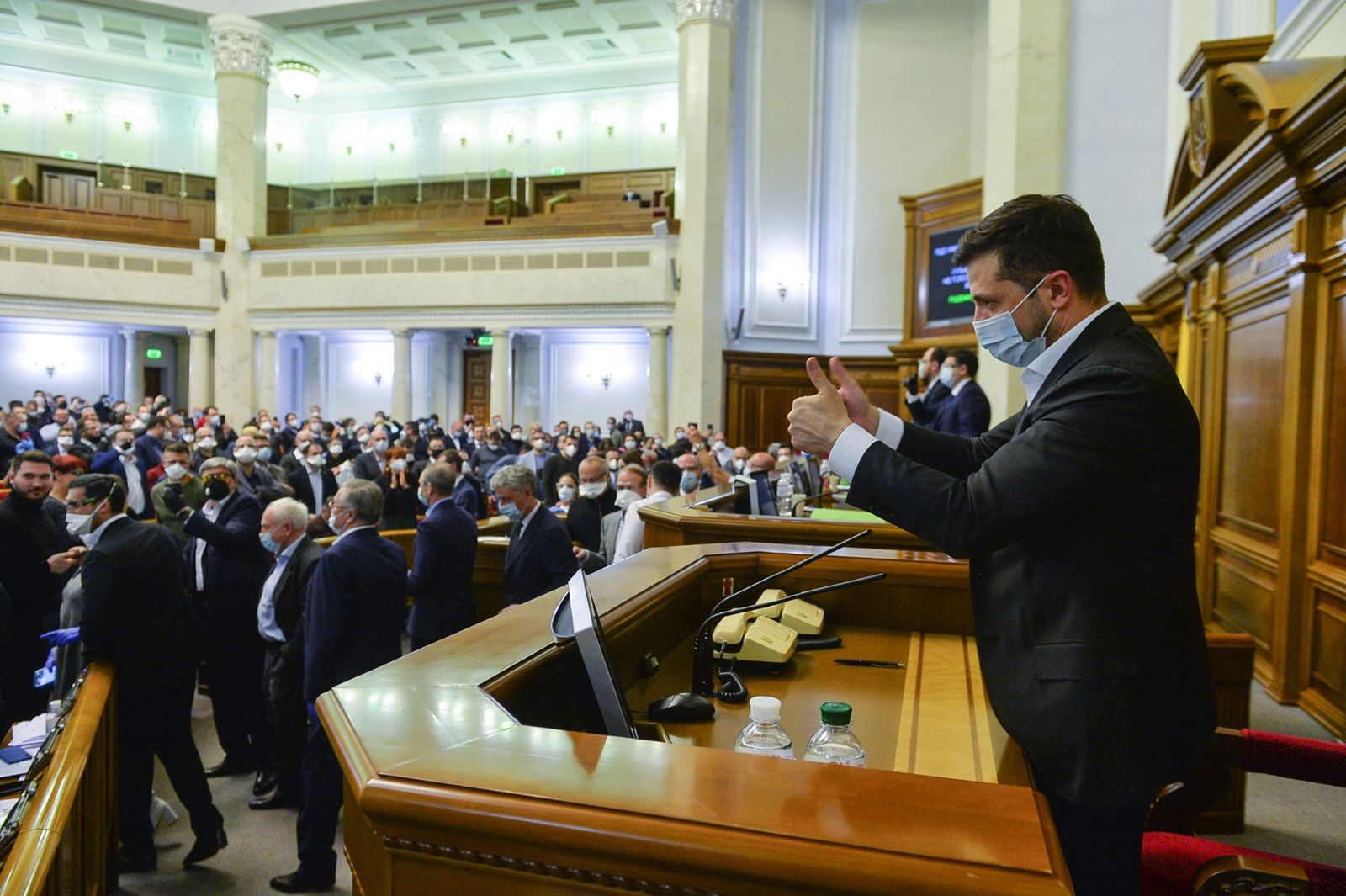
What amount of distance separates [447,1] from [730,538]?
17.5 meters

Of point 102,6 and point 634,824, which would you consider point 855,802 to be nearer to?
point 634,824

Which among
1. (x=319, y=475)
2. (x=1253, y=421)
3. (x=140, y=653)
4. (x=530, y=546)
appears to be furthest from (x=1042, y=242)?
(x=319, y=475)

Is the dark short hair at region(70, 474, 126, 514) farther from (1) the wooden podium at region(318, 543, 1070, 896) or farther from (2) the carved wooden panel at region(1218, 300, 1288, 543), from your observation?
(2) the carved wooden panel at region(1218, 300, 1288, 543)

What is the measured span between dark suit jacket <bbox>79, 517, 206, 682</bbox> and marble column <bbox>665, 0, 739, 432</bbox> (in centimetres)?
1180

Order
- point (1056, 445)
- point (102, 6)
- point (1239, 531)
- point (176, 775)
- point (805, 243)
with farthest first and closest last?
point (102, 6) → point (805, 243) → point (1239, 531) → point (176, 775) → point (1056, 445)

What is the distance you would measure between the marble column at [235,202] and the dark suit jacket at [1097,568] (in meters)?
19.0

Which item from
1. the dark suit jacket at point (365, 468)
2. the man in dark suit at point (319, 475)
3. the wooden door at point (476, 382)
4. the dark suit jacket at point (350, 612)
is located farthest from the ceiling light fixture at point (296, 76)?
the dark suit jacket at point (350, 612)

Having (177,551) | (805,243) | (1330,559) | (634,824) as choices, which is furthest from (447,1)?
(634,824)

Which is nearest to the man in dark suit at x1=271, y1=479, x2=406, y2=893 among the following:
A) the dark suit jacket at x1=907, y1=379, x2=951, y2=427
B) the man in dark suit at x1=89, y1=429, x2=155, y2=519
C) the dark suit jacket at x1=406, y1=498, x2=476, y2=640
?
the dark suit jacket at x1=406, y1=498, x2=476, y2=640

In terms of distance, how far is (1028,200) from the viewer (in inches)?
59.6

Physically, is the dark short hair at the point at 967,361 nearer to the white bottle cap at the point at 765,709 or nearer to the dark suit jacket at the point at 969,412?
the dark suit jacket at the point at 969,412

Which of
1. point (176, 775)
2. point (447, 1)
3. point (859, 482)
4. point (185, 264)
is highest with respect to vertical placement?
point (447, 1)

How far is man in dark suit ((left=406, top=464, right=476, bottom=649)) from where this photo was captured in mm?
4680

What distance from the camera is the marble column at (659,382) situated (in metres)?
15.7
